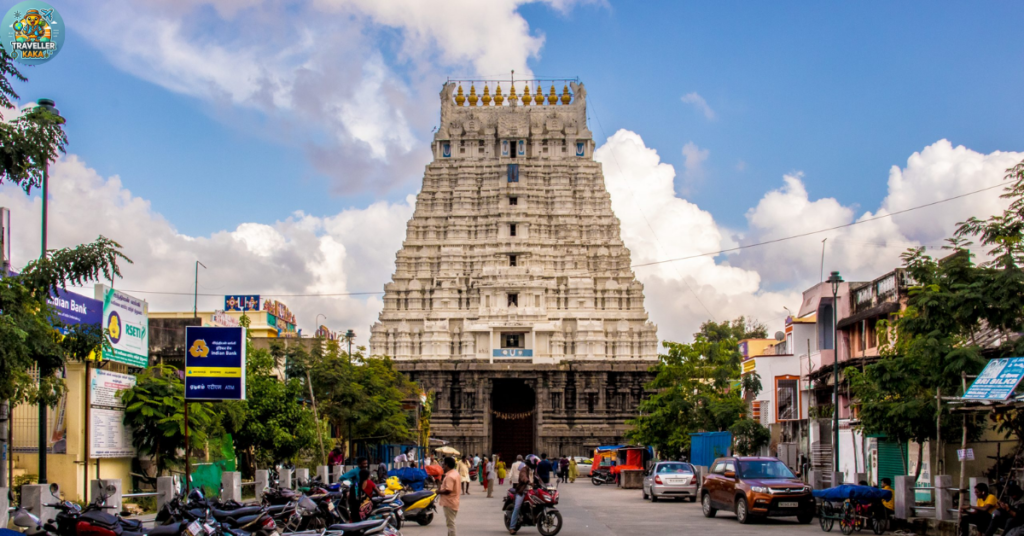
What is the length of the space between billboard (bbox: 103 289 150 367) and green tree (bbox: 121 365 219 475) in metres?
0.62

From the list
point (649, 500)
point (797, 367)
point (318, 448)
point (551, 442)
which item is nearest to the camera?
point (649, 500)

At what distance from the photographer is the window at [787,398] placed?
1582 inches

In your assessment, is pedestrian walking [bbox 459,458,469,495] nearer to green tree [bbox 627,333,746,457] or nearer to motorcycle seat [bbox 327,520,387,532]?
green tree [bbox 627,333,746,457]

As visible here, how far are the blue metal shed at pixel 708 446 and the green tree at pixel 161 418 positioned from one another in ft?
70.9

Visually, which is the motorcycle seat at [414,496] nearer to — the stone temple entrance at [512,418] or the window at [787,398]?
the window at [787,398]

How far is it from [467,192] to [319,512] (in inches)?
2533

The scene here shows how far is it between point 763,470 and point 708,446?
58.0 feet

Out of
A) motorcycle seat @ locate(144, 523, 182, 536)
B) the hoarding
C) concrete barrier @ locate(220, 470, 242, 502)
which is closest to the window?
concrete barrier @ locate(220, 470, 242, 502)

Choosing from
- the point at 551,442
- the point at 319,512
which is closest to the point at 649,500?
the point at 319,512

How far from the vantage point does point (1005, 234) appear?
775 inches

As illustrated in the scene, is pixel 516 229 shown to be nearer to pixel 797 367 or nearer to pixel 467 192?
pixel 467 192

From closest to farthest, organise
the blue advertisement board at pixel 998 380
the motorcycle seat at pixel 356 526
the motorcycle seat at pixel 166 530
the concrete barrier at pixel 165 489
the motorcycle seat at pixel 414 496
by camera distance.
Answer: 1. the motorcycle seat at pixel 166 530
2. the motorcycle seat at pixel 356 526
3. the blue advertisement board at pixel 998 380
4. the concrete barrier at pixel 165 489
5. the motorcycle seat at pixel 414 496

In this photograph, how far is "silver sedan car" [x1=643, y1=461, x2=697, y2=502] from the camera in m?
32.0

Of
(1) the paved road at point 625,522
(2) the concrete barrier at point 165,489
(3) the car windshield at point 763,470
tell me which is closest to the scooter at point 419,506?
(1) the paved road at point 625,522
